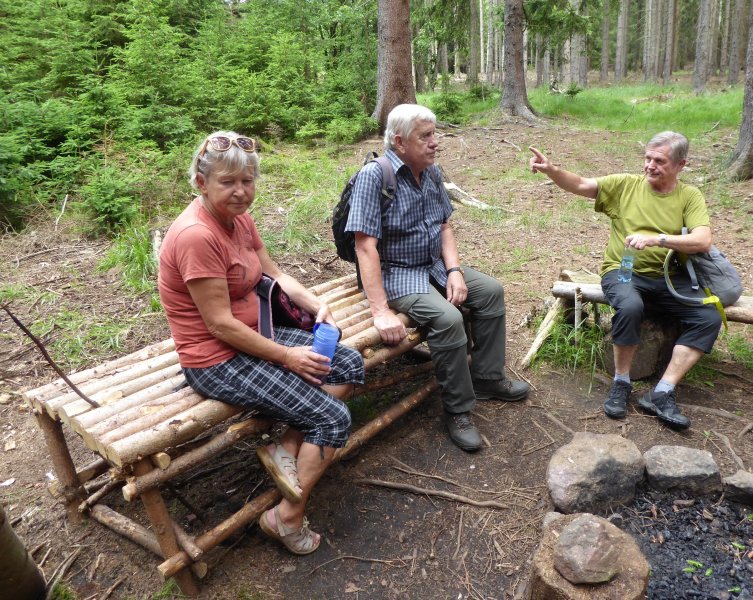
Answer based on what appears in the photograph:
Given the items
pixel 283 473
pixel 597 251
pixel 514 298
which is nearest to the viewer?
pixel 283 473

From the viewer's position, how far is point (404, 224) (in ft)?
10.9

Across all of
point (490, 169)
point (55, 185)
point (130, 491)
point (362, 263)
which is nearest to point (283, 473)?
point (130, 491)

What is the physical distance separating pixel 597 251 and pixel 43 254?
612 cm

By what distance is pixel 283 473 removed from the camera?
95.0 inches

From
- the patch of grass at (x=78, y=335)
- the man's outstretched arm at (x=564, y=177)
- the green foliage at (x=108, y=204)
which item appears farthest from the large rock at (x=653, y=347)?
the green foliage at (x=108, y=204)

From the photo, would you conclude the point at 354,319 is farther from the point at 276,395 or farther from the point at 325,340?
the point at 276,395

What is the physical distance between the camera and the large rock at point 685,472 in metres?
2.71

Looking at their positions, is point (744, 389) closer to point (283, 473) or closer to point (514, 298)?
point (514, 298)

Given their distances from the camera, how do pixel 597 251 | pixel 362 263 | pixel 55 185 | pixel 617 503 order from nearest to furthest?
pixel 617 503
pixel 362 263
pixel 597 251
pixel 55 185

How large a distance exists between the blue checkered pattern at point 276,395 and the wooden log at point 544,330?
6.71 ft

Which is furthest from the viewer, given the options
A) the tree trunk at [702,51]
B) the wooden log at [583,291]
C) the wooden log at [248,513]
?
the tree trunk at [702,51]

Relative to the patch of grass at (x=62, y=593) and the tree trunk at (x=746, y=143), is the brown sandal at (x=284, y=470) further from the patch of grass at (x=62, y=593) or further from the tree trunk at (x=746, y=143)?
the tree trunk at (x=746, y=143)

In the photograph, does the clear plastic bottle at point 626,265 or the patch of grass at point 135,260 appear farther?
the patch of grass at point 135,260

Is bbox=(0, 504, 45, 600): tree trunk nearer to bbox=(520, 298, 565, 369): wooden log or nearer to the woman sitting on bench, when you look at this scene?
the woman sitting on bench
